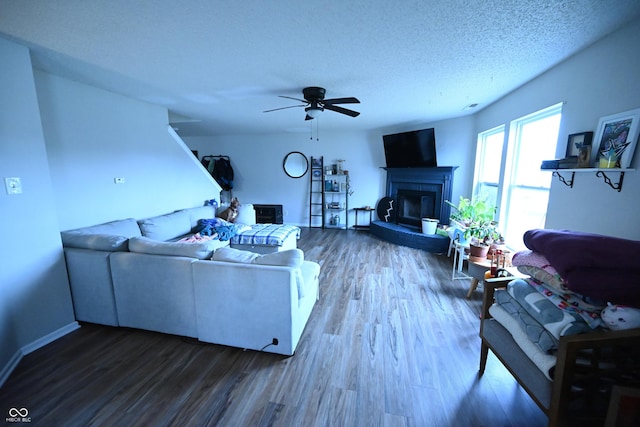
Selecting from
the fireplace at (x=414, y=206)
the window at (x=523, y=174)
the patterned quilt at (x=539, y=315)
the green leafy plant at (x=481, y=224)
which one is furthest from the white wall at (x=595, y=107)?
the fireplace at (x=414, y=206)

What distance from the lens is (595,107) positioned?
5.87ft

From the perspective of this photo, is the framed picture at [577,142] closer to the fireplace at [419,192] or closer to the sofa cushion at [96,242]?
the fireplace at [419,192]

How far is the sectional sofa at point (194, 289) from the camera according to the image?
1.79 metres

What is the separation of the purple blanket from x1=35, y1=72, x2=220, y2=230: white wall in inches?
163

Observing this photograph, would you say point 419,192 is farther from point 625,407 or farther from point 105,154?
point 105,154

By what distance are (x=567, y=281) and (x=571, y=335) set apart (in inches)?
10.5

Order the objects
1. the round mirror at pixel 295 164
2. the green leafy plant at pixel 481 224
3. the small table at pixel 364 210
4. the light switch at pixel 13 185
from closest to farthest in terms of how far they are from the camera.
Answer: the light switch at pixel 13 185, the green leafy plant at pixel 481 224, the small table at pixel 364 210, the round mirror at pixel 295 164

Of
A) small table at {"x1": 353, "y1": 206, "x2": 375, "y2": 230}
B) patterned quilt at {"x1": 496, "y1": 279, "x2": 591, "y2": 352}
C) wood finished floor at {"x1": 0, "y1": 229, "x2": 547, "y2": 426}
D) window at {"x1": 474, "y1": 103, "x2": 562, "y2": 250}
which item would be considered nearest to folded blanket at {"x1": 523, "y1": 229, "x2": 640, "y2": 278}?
patterned quilt at {"x1": 496, "y1": 279, "x2": 591, "y2": 352}

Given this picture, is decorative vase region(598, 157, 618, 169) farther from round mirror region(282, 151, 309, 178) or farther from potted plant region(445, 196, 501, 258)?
round mirror region(282, 151, 309, 178)

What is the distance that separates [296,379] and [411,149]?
4.51 meters

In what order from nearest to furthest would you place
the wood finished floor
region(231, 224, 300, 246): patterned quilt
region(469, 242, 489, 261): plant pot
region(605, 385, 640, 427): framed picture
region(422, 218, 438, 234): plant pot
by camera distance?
region(605, 385, 640, 427): framed picture < the wood finished floor < region(469, 242, 489, 261): plant pot < region(231, 224, 300, 246): patterned quilt < region(422, 218, 438, 234): plant pot

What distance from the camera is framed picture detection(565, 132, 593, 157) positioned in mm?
1811

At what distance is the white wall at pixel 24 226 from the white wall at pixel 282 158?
4537mm

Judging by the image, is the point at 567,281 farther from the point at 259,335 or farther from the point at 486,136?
the point at 486,136
